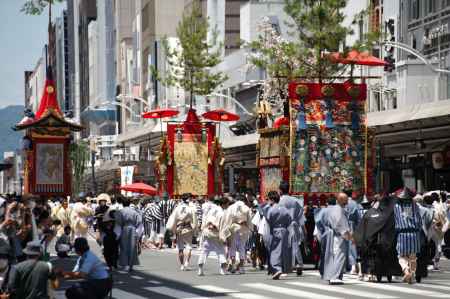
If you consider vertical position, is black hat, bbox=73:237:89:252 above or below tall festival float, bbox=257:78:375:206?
below

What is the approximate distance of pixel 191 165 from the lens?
39.0 metres

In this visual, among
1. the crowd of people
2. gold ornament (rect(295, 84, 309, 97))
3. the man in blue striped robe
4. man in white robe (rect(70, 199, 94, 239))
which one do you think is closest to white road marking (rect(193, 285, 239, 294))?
the crowd of people

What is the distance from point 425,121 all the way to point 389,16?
17469 mm

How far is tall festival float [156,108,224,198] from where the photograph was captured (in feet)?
127

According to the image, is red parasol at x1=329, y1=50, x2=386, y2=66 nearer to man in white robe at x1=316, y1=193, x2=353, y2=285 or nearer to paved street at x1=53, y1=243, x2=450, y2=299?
paved street at x1=53, y1=243, x2=450, y2=299

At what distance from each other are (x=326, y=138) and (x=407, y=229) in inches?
286

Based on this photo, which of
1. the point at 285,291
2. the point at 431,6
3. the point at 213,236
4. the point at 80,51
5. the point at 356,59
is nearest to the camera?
the point at 285,291

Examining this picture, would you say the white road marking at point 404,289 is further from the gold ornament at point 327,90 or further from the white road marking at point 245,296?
the gold ornament at point 327,90

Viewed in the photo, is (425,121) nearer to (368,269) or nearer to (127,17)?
(368,269)

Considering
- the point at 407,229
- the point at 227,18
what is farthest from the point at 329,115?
the point at 227,18

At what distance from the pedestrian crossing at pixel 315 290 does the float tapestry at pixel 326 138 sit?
20.7ft

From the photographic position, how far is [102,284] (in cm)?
1286

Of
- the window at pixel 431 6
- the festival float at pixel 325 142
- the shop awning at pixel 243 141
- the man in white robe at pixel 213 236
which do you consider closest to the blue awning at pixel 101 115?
the shop awning at pixel 243 141

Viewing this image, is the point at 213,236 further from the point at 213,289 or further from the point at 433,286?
the point at 433,286
